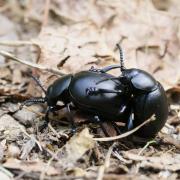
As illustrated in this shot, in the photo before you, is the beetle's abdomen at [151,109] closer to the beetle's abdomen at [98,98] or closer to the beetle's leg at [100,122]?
the beetle's abdomen at [98,98]

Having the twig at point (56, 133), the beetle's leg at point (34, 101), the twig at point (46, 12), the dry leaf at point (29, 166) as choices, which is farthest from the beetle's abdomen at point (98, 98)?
the twig at point (46, 12)

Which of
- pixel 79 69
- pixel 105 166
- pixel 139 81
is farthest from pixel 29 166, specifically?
pixel 79 69

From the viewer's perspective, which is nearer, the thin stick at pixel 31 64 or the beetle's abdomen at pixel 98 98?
the beetle's abdomen at pixel 98 98

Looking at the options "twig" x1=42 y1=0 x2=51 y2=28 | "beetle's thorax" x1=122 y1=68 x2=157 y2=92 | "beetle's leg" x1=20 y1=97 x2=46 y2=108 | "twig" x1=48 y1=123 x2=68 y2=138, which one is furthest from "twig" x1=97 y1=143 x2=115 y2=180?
"twig" x1=42 y1=0 x2=51 y2=28

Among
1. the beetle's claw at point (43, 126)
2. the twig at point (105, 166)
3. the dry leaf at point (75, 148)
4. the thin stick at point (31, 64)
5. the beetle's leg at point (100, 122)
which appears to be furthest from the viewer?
the thin stick at point (31, 64)

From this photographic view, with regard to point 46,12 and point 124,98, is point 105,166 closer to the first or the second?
point 124,98

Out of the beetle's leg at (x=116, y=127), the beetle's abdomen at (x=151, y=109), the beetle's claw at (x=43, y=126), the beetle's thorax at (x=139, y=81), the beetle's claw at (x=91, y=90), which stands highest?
the beetle's thorax at (x=139, y=81)

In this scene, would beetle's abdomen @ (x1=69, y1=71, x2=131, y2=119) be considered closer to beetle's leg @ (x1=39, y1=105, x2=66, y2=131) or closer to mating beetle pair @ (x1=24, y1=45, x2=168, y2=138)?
mating beetle pair @ (x1=24, y1=45, x2=168, y2=138)

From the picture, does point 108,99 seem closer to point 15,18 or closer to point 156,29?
point 156,29
